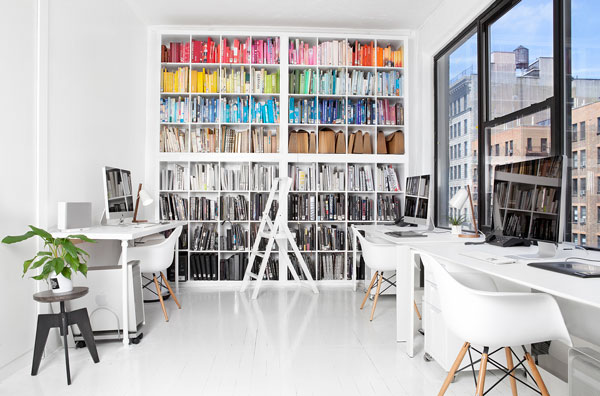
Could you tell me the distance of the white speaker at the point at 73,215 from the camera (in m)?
2.73

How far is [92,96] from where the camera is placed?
3.47 m

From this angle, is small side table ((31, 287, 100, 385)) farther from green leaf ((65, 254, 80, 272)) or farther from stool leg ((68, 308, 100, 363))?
green leaf ((65, 254, 80, 272))

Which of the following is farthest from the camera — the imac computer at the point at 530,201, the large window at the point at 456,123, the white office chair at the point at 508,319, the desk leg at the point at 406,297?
the large window at the point at 456,123

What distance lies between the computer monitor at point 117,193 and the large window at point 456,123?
3182 mm

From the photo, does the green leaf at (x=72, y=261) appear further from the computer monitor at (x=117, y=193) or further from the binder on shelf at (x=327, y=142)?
the binder on shelf at (x=327, y=142)

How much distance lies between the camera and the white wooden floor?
2172 mm

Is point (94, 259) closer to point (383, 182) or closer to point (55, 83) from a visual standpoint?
point (55, 83)

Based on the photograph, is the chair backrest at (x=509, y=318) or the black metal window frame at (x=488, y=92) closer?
the chair backrest at (x=509, y=318)

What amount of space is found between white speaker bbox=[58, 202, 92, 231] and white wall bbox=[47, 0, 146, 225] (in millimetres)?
154

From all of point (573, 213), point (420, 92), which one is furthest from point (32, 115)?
point (420, 92)

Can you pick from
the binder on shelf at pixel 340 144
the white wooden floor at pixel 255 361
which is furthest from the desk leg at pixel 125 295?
the binder on shelf at pixel 340 144

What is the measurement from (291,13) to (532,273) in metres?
3.78

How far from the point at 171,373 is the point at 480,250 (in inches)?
76.9

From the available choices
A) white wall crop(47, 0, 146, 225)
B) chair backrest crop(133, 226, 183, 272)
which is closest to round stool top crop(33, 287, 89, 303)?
white wall crop(47, 0, 146, 225)
